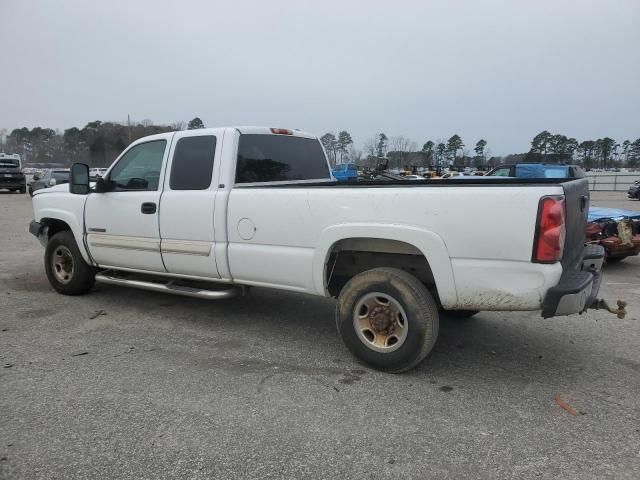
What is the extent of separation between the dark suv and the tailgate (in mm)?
31278

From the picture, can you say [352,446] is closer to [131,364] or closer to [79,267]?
[131,364]

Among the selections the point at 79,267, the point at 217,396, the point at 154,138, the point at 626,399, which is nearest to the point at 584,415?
the point at 626,399

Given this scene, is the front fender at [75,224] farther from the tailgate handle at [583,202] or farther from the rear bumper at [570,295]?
the tailgate handle at [583,202]

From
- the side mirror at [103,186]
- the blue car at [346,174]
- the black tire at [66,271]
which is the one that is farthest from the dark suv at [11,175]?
the side mirror at [103,186]

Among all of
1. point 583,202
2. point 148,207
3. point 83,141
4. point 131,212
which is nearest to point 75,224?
point 131,212

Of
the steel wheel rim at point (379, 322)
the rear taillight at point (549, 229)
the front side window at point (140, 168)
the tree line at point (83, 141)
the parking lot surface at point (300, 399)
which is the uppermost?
the tree line at point (83, 141)

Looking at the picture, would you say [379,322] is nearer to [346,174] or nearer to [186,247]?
[186,247]

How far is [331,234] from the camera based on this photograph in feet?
12.3

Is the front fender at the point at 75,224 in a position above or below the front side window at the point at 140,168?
below

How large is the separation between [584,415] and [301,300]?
137 inches

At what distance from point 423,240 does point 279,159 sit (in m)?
2.20

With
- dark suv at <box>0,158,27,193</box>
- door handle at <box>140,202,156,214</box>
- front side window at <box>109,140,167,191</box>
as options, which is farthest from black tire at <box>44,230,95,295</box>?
dark suv at <box>0,158,27,193</box>

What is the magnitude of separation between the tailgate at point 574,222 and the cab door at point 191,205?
9.51ft

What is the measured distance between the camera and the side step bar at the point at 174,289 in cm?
455
